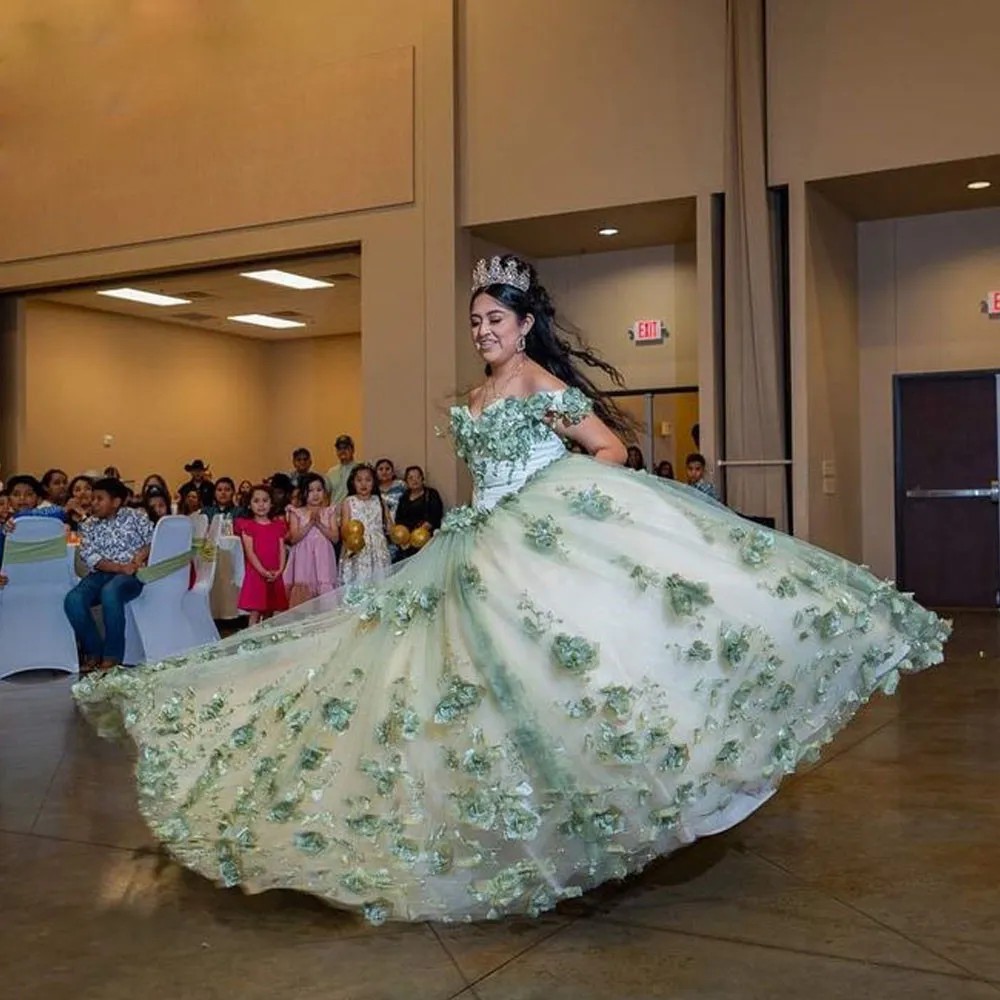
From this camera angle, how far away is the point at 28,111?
12633mm

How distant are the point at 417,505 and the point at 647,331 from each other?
2947mm

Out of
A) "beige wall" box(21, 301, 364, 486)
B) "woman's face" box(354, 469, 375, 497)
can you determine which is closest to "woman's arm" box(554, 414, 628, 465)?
"woman's face" box(354, 469, 375, 497)

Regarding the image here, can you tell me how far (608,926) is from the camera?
2703mm

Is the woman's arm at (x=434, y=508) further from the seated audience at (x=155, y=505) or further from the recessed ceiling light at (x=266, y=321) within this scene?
the recessed ceiling light at (x=266, y=321)

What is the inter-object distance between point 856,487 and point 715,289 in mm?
2243

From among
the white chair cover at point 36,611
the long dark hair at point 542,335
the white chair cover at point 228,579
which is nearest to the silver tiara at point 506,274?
the long dark hair at point 542,335

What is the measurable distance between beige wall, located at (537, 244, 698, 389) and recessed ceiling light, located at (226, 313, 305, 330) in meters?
5.16

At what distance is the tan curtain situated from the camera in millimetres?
9266

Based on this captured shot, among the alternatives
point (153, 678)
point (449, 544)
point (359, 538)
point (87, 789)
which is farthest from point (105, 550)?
point (449, 544)

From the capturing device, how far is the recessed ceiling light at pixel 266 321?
1559 centimetres

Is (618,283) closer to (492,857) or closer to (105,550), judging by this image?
(105,550)

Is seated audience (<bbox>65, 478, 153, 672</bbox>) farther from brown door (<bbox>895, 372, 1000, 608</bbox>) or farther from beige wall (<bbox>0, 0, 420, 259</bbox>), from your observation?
brown door (<bbox>895, 372, 1000, 608</bbox>)

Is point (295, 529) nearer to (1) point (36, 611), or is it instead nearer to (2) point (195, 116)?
(1) point (36, 611)

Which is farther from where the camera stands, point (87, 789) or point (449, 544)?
point (87, 789)
